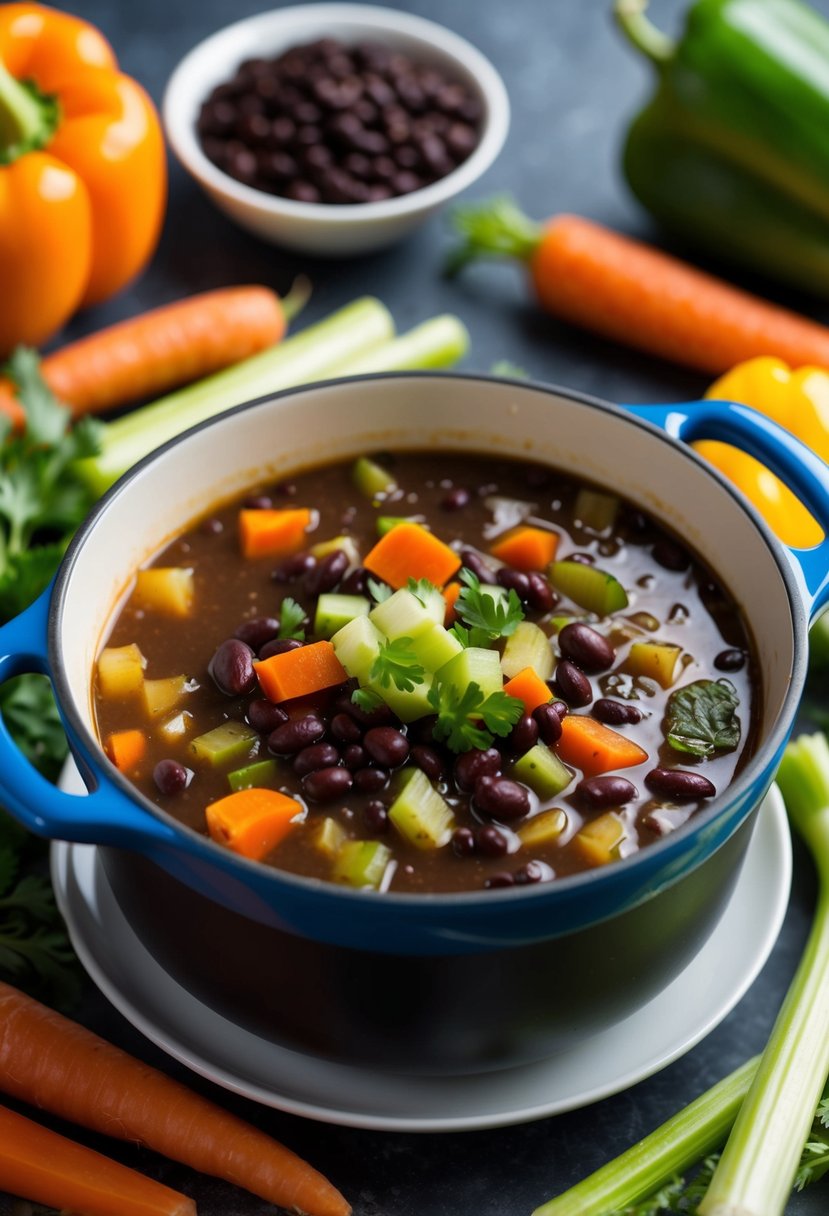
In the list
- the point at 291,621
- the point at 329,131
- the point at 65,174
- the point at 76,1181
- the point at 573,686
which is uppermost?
the point at 573,686

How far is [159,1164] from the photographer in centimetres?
279

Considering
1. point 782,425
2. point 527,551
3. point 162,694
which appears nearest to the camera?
point 162,694

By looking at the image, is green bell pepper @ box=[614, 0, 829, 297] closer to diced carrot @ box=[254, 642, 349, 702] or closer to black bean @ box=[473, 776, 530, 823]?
diced carrot @ box=[254, 642, 349, 702]

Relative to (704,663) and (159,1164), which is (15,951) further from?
(704,663)

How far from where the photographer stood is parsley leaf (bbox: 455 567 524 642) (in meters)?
2.91

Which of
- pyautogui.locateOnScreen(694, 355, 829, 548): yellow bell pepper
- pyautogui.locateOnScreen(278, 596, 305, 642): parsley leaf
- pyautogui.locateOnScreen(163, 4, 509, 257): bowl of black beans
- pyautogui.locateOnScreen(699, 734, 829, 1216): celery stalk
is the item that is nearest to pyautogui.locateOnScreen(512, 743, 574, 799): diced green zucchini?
pyautogui.locateOnScreen(278, 596, 305, 642): parsley leaf

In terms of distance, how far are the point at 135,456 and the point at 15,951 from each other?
159cm

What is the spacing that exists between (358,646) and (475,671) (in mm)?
234

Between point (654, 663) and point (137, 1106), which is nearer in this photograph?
point (137, 1106)

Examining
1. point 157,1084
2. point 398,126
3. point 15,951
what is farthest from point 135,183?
point 157,1084

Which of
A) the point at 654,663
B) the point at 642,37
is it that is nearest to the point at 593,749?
the point at 654,663

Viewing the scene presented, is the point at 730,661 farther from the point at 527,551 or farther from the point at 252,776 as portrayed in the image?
the point at 252,776

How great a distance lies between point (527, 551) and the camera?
127 inches

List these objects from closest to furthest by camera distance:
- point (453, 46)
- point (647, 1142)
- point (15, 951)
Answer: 1. point (647, 1142)
2. point (15, 951)
3. point (453, 46)
